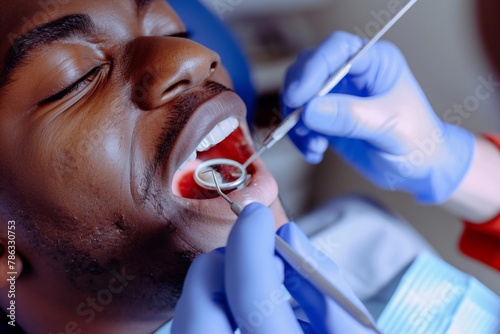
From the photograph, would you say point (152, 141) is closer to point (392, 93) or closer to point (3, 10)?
point (3, 10)

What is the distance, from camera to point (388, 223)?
1.46 metres

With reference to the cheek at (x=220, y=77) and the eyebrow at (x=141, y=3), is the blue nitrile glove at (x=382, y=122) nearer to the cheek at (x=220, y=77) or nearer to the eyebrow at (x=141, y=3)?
the cheek at (x=220, y=77)

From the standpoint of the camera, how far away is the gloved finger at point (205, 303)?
0.79 metres

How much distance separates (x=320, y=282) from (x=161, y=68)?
435 millimetres

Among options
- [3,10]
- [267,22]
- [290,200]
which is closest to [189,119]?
[3,10]

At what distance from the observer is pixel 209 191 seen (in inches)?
39.1

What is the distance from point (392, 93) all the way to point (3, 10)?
0.79 m

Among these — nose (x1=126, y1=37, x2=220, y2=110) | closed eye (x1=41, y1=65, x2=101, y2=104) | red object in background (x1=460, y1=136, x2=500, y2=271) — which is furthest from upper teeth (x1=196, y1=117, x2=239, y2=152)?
red object in background (x1=460, y1=136, x2=500, y2=271)

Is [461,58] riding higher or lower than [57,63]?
lower

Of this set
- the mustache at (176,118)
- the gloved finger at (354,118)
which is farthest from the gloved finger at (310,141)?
the mustache at (176,118)

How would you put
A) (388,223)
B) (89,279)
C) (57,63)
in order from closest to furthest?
(57,63) < (89,279) < (388,223)

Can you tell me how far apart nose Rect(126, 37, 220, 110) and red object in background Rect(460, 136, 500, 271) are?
2.73 feet

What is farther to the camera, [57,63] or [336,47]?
[336,47]

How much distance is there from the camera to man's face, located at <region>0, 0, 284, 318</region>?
2.78 ft
